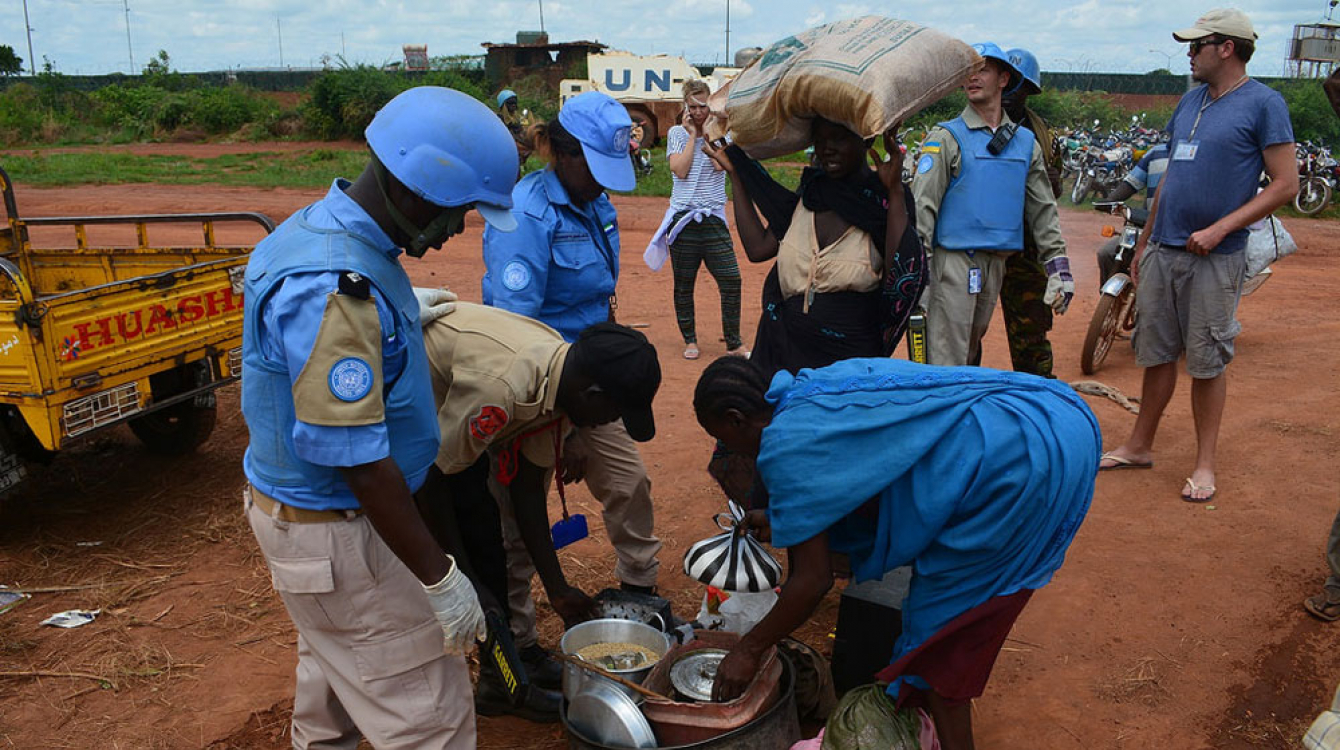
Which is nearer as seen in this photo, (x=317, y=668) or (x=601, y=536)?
(x=317, y=668)

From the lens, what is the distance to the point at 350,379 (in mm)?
1933

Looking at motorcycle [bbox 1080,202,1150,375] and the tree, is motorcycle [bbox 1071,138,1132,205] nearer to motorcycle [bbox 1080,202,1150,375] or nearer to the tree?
motorcycle [bbox 1080,202,1150,375]

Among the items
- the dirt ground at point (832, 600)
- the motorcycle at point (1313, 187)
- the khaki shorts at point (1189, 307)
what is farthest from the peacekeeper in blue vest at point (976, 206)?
the motorcycle at point (1313, 187)

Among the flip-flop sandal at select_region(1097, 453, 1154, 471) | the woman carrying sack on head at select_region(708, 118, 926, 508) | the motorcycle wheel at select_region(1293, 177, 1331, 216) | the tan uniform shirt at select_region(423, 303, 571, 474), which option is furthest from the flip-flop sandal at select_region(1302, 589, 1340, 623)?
the motorcycle wheel at select_region(1293, 177, 1331, 216)

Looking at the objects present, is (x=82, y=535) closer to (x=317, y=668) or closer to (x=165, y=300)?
(x=165, y=300)

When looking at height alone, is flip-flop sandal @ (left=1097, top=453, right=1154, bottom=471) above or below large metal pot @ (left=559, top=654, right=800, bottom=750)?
below

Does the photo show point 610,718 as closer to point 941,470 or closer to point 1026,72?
point 941,470

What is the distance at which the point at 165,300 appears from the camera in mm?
4805

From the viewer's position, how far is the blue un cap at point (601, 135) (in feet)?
11.9

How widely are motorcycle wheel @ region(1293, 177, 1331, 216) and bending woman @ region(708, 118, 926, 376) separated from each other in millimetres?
13745

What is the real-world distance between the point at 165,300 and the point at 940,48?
374 centimetres

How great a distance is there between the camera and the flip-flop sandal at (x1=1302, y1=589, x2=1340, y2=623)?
12.5ft

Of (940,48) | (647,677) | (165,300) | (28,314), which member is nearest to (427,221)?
(647,677)

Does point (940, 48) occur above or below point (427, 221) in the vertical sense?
above
